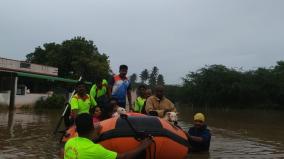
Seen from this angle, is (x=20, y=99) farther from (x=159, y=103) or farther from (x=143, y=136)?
(x=143, y=136)

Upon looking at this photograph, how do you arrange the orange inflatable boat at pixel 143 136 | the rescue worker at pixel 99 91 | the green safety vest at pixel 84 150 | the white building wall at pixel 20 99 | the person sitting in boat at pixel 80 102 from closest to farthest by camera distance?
the green safety vest at pixel 84 150
the orange inflatable boat at pixel 143 136
the person sitting in boat at pixel 80 102
the rescue worker at pixel 99 91
the white building wall at pixel 20 99

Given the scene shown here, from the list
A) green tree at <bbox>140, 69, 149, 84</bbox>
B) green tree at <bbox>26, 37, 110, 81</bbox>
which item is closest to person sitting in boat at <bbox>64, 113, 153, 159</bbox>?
green tree at <bbox>26, 37, 110, 81</bbox>

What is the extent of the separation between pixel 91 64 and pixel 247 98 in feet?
65.6

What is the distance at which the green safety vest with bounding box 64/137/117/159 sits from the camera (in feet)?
14.4

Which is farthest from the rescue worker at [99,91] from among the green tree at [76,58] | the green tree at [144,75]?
the green tree at [144,75]

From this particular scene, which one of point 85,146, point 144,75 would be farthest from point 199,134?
point 144,75

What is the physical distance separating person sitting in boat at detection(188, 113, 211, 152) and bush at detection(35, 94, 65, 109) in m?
22.6

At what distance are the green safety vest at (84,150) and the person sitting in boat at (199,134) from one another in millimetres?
5776

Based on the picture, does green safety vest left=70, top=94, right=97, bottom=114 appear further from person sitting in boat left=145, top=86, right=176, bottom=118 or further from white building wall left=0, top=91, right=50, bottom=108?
white building wall left=0, top=91, right=50, bottom=108

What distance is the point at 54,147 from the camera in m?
10.8

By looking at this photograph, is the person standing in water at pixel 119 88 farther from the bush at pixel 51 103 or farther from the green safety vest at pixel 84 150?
the bush at pixel 51 103

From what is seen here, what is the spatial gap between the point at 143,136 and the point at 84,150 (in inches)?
82.1

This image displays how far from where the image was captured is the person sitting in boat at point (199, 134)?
1011 cm

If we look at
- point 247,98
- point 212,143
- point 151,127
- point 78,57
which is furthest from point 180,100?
point 151,127
